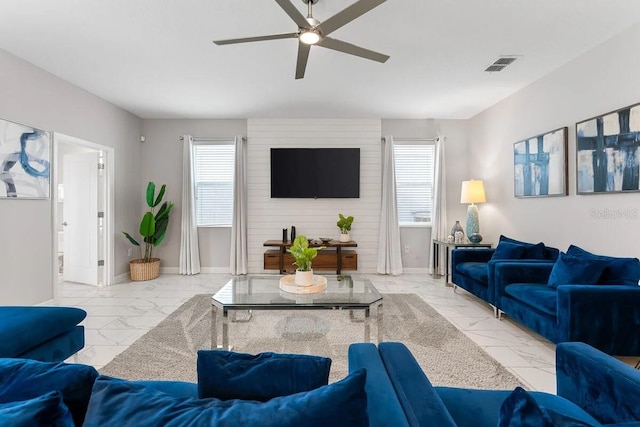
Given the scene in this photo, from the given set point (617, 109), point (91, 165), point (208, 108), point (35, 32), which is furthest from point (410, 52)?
point (91, 165)

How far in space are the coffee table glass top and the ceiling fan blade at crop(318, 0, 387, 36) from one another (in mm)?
1908

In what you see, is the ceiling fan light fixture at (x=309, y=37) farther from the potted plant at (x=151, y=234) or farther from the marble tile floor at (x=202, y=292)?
the potted plant at (x=151, y=234)

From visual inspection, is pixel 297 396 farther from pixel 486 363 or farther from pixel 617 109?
pixel 617 109

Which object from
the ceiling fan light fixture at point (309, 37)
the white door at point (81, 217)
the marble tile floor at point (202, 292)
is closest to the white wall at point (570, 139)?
the marble tile floor at point (202, 292)

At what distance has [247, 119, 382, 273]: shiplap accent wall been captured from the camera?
539 centimetres

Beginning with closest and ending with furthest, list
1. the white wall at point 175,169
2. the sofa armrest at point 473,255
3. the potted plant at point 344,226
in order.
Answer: the sofa armrest at point 473,255
the potted plant at point 344,226
the white wall at point 175,169

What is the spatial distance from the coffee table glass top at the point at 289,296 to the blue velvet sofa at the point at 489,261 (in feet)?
4.49

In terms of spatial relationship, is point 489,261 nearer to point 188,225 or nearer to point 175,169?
point 188,225

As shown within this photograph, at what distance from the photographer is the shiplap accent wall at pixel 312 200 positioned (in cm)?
539

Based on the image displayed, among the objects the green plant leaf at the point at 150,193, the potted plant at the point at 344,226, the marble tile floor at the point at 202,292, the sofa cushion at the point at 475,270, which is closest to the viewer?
the marble tile floor at the point at 202,292

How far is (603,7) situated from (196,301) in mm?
4652

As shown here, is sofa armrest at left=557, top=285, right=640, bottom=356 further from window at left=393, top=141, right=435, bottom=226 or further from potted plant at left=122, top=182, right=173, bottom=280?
potted plant at left=122, top=182, right=173, bottom=280

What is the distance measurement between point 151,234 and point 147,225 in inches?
5.9

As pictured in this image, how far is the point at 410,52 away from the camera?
316 cm
